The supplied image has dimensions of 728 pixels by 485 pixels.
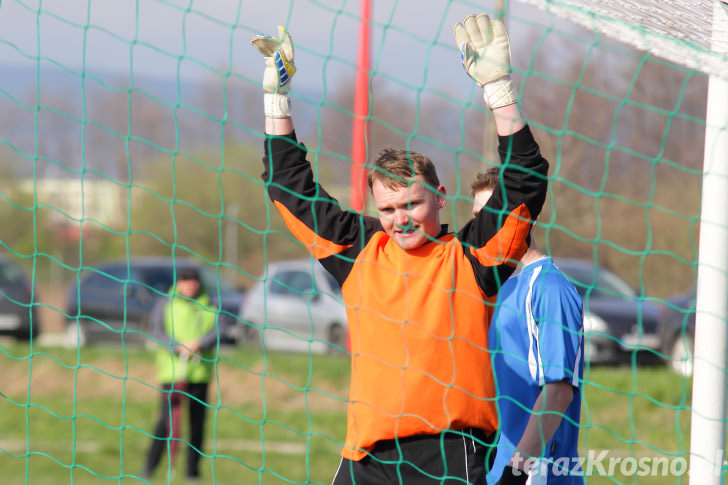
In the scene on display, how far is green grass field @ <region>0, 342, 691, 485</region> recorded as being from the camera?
245 inches

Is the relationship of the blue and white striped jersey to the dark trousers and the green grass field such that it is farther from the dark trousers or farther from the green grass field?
the dark trousers

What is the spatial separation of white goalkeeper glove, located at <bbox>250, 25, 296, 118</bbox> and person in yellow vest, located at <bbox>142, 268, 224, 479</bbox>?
10.8 ft

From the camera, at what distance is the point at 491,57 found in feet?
8.04

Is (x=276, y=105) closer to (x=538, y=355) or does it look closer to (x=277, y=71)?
(x=277, y=71)

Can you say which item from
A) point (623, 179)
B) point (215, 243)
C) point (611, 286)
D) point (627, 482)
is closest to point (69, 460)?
point (627, 482)

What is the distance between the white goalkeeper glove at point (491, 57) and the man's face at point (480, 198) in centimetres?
48

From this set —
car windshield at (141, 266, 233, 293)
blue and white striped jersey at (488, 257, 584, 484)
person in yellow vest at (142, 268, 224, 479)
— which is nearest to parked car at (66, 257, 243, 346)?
car windshield at (141, 266, 233, 293)

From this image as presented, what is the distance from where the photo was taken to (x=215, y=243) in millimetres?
31281

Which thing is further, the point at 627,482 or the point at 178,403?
the point at 178,403

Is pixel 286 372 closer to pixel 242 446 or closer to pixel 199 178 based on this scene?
pixel 242 446

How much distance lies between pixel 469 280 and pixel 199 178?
3180cm

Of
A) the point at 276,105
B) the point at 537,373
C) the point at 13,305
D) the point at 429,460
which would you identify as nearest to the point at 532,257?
the point at 537,373

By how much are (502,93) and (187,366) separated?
4.20 m

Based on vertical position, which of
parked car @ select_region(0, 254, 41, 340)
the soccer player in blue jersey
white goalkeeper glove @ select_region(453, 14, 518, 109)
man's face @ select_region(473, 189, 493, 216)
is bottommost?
the soccer player in blue jersey
